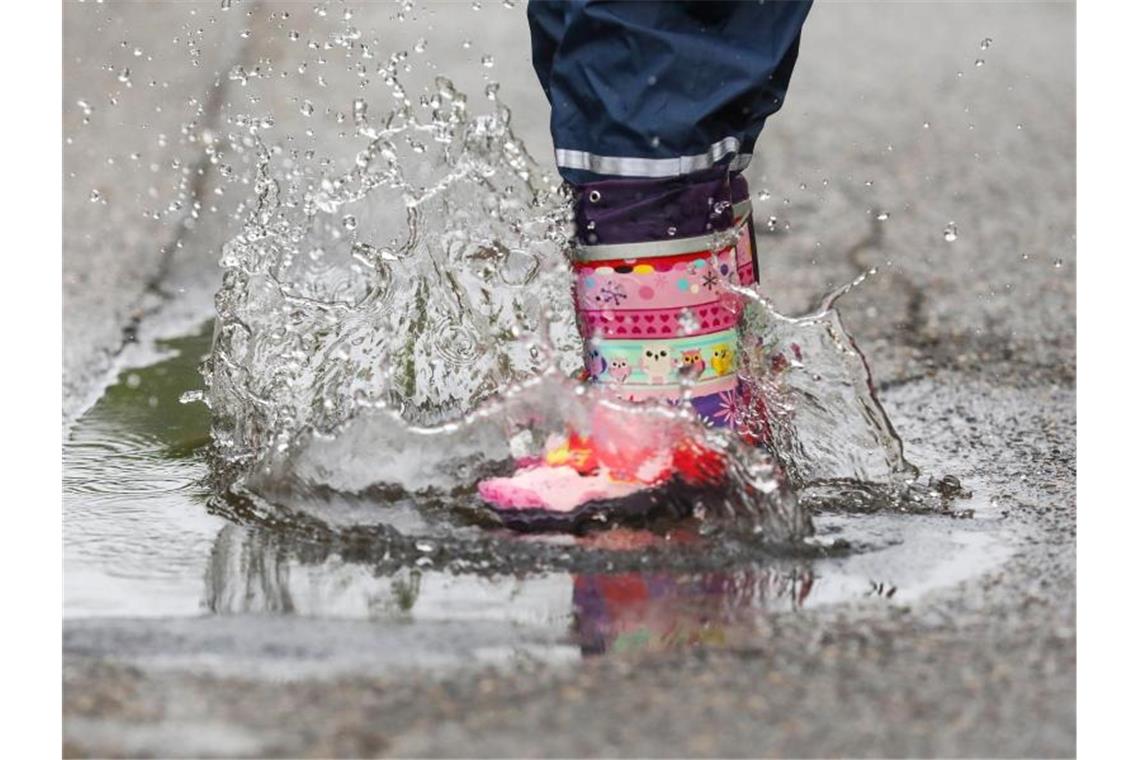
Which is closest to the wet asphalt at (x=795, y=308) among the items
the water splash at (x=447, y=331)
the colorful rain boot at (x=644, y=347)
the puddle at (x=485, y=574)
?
the puddle at (x=485, y=574)

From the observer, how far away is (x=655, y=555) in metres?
1.96

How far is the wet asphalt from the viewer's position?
60.0 inches

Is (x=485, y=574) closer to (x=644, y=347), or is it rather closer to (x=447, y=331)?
(x=644, y=347)

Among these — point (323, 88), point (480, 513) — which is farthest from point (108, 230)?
point (480, 513)

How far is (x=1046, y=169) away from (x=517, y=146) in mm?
2095

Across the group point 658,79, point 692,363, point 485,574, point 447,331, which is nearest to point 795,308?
point 447,331

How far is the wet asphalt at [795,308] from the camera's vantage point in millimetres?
1523

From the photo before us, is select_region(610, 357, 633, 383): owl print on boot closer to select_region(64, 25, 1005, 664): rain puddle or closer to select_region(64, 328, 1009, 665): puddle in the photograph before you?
select_region(64, 25, 1005, 664): rain puddle

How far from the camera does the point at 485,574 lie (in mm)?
1910

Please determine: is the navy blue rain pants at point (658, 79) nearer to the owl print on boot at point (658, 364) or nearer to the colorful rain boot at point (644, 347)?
the colorful rain boot at point (644, 347)

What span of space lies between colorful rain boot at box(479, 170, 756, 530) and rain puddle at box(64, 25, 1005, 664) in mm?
35

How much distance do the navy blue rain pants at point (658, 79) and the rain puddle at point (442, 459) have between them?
157mm

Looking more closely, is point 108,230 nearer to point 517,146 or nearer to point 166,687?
point 517,146

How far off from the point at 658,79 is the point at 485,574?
0.66 m
